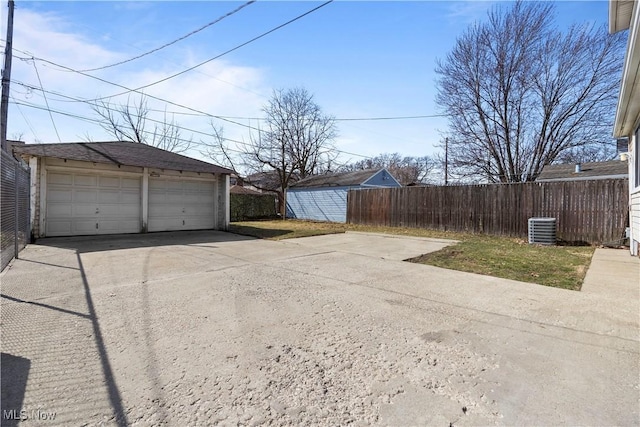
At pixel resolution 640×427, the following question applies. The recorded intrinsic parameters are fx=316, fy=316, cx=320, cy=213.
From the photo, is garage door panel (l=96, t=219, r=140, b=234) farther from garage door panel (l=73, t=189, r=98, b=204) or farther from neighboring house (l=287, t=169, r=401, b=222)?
neighboring house (l=287, t=169, r=401, b=222)

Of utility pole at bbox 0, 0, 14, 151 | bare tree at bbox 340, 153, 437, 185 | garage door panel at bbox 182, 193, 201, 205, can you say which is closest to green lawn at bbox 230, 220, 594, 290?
garage door panel at bbox 182, 193, 201, 205

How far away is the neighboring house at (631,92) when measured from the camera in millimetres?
3976

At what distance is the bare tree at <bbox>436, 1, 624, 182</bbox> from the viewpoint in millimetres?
16281

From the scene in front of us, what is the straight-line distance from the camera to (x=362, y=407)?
6.33 feet

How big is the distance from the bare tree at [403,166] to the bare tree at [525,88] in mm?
19522

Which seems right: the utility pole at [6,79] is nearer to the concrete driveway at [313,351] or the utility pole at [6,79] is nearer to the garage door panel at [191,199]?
the garage door panel at [191,199]

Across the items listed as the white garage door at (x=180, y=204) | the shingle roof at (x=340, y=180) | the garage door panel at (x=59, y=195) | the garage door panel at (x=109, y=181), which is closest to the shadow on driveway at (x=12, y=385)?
the garage door panel at (x=59, y=195)

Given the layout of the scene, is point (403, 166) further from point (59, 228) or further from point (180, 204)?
point (59, 228)

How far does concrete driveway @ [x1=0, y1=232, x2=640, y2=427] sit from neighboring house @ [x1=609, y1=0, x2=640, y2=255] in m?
3.18

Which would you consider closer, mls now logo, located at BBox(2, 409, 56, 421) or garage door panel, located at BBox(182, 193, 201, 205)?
mls now logo, located at BBox(2, 409, 56, 421)

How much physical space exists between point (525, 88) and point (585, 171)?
5.55m

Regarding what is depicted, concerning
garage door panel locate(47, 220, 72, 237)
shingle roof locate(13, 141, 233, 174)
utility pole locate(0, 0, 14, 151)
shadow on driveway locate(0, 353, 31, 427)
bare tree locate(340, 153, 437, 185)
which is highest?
bare tree locate(340, 153, 437, 185)

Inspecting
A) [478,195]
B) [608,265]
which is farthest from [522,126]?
[608,265]

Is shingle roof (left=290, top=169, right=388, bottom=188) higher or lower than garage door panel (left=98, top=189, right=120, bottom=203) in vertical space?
higher
